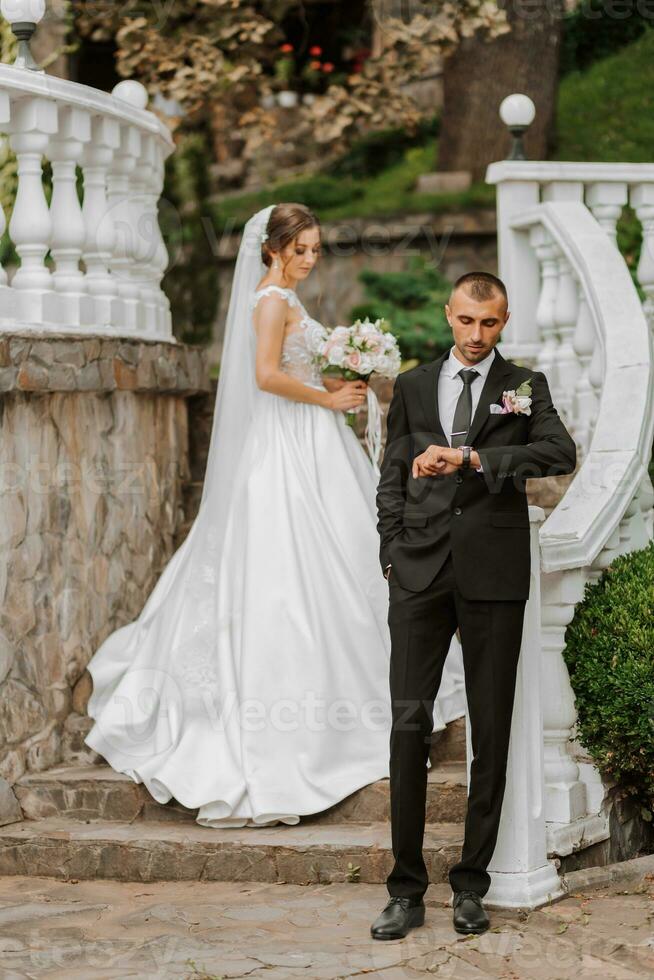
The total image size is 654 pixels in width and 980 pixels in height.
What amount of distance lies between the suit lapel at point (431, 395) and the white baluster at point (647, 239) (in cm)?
245

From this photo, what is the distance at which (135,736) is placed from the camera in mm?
5023

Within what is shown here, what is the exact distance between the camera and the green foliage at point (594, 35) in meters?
13.8

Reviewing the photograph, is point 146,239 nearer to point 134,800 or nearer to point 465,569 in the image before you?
point 134,800

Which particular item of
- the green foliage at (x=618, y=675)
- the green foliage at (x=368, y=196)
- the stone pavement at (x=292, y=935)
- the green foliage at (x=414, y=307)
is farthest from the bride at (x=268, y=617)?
the green foliage at (x=368, y=196)

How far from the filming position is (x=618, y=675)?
462 cm

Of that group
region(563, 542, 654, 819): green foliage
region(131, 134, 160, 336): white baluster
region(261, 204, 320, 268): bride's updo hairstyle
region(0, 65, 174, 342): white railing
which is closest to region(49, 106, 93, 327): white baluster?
region(0, 65, 174, 342): white railing

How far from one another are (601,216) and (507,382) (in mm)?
2635

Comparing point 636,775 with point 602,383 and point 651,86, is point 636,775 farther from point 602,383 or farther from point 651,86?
point 651,86

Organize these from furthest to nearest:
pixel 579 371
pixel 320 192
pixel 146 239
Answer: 1. pixel 320 192
2. pixel 579 371
3. pixel 146 239

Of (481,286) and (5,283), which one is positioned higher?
(5,283)

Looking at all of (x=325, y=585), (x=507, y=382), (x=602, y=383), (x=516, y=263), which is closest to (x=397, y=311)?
(x=516, y=263)

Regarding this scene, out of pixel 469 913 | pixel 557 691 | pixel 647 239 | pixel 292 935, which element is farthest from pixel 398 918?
pixel 647 239

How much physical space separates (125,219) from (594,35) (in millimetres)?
9715

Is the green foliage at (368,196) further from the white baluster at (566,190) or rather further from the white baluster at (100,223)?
the white baluster at (100,223)
